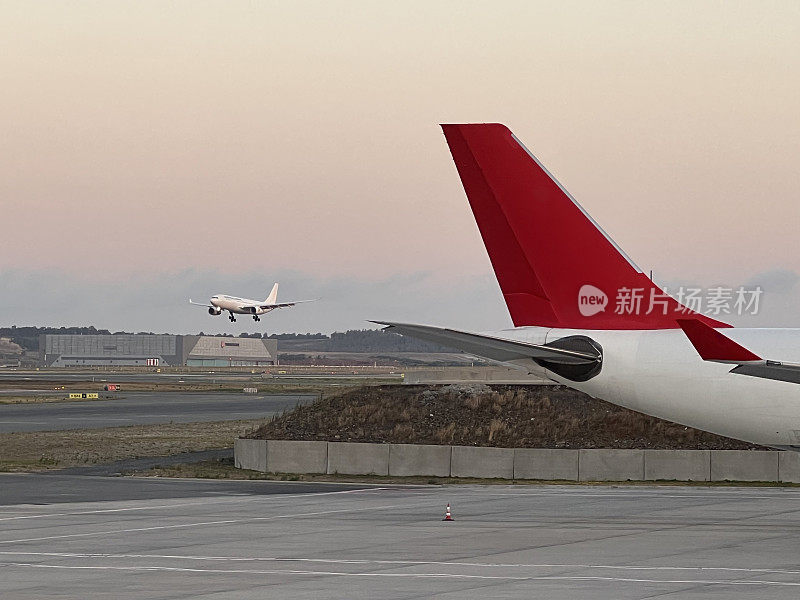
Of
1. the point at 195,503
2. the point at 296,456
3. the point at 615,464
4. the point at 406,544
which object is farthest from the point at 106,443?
the point at 406,544

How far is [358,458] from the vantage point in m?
42.9

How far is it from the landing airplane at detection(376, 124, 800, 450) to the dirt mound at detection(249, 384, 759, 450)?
17306 mm

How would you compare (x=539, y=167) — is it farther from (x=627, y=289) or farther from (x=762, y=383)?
(x=762, y=383)

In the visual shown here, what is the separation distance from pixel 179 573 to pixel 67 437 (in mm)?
39015

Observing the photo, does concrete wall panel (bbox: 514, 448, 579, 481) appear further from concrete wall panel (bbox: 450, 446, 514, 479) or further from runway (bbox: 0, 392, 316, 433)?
runway (bbox: 0, 392, 316, 433)

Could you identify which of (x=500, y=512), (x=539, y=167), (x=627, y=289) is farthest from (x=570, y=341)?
(x=500, y=512)

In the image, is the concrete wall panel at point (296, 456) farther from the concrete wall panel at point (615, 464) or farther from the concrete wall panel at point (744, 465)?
the concrete wall panel at point (744, 465)

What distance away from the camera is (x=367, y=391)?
164 ft

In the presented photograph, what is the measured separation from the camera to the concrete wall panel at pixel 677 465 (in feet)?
133

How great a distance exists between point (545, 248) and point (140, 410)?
60710 millimetres

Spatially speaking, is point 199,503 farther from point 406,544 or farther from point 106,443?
point 106,443

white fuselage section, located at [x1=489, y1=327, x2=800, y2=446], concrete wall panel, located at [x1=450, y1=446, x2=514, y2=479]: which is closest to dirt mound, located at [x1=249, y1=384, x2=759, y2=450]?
concrete wall panel, located at [x1=450, y1=446, x2=514, y2=479]

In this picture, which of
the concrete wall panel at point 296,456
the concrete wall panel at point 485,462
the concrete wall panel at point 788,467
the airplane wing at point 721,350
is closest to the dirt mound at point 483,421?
the concrete wall panel at point 788,467

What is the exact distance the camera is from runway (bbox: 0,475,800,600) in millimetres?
20094
